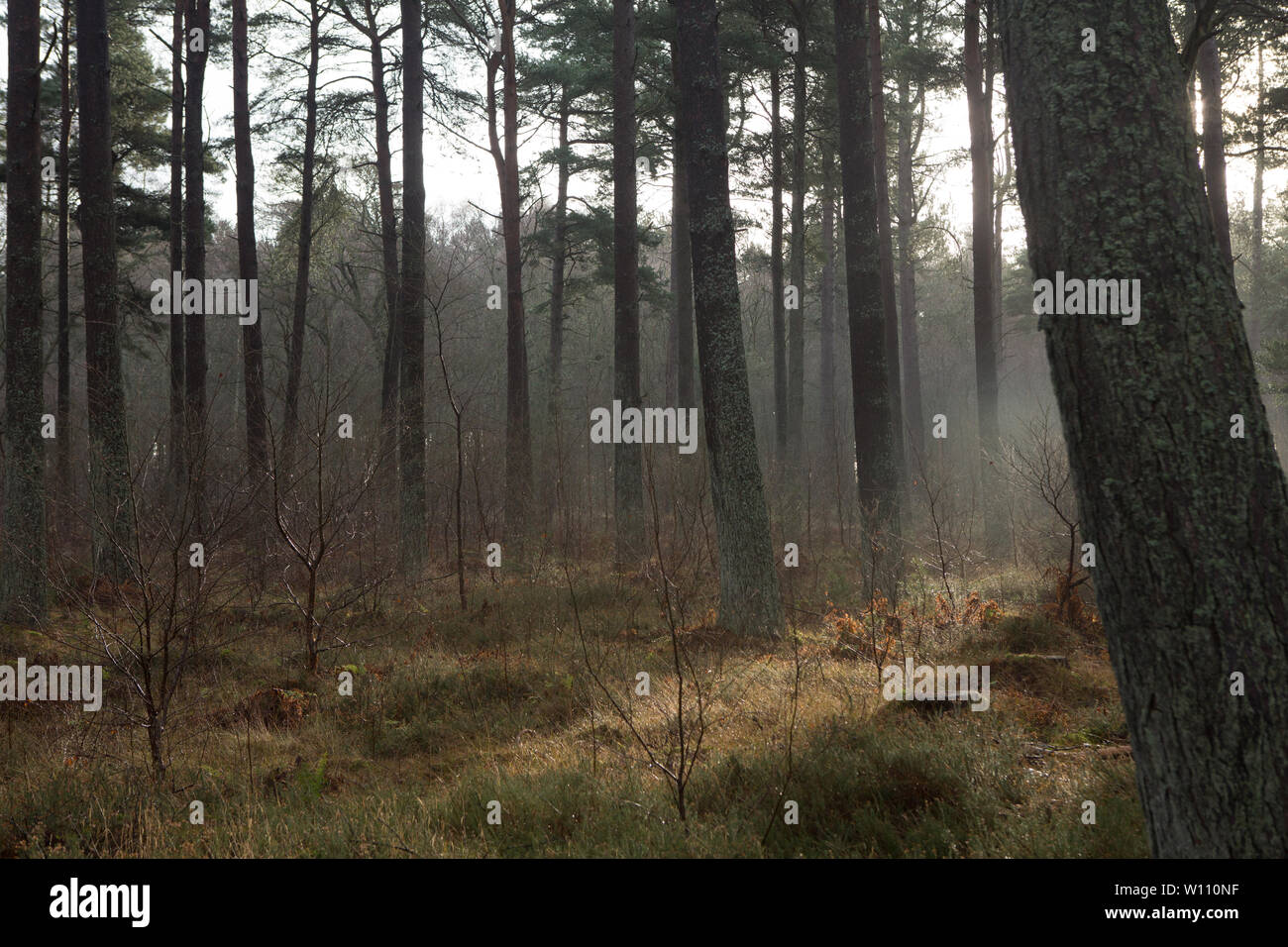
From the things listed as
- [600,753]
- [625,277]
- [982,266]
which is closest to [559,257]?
[625,277]

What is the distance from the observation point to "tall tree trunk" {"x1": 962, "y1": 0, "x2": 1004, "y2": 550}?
15.2 m

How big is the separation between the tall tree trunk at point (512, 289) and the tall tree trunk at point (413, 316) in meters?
2.57

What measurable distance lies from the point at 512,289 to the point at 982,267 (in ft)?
29.7

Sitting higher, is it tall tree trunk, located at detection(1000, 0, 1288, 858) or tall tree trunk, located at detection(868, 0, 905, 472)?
tall tree trunk, located at detection(868, 0, 905, 472)

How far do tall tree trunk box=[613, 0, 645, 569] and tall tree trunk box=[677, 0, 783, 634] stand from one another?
4.69 m

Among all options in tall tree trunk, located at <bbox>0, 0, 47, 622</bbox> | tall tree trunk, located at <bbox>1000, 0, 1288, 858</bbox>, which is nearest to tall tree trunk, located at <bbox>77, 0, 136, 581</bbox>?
tall tree trunk, located at <bbox>0, 0, 47, 622</bbox>

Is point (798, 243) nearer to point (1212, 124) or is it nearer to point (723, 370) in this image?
point (1212, 124)

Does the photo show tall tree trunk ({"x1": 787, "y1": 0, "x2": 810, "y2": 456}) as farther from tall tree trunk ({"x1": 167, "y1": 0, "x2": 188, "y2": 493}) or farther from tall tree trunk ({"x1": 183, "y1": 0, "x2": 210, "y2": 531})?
tall tree trunk ({"x1": 167, "y1": 0, "x2": 188, "y2": 493})

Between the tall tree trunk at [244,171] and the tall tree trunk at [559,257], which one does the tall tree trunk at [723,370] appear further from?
the tall tree trunk at [559,257]

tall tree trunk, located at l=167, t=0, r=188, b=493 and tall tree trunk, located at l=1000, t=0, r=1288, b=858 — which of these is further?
tall tree trunk, located at l=167, t=0, r=188, b=493

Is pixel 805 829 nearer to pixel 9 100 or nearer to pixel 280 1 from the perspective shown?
pixel 9 100

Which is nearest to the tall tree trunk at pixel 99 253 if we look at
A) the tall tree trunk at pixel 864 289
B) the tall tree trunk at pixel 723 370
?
the tall tree trunk at pixel 723 370
